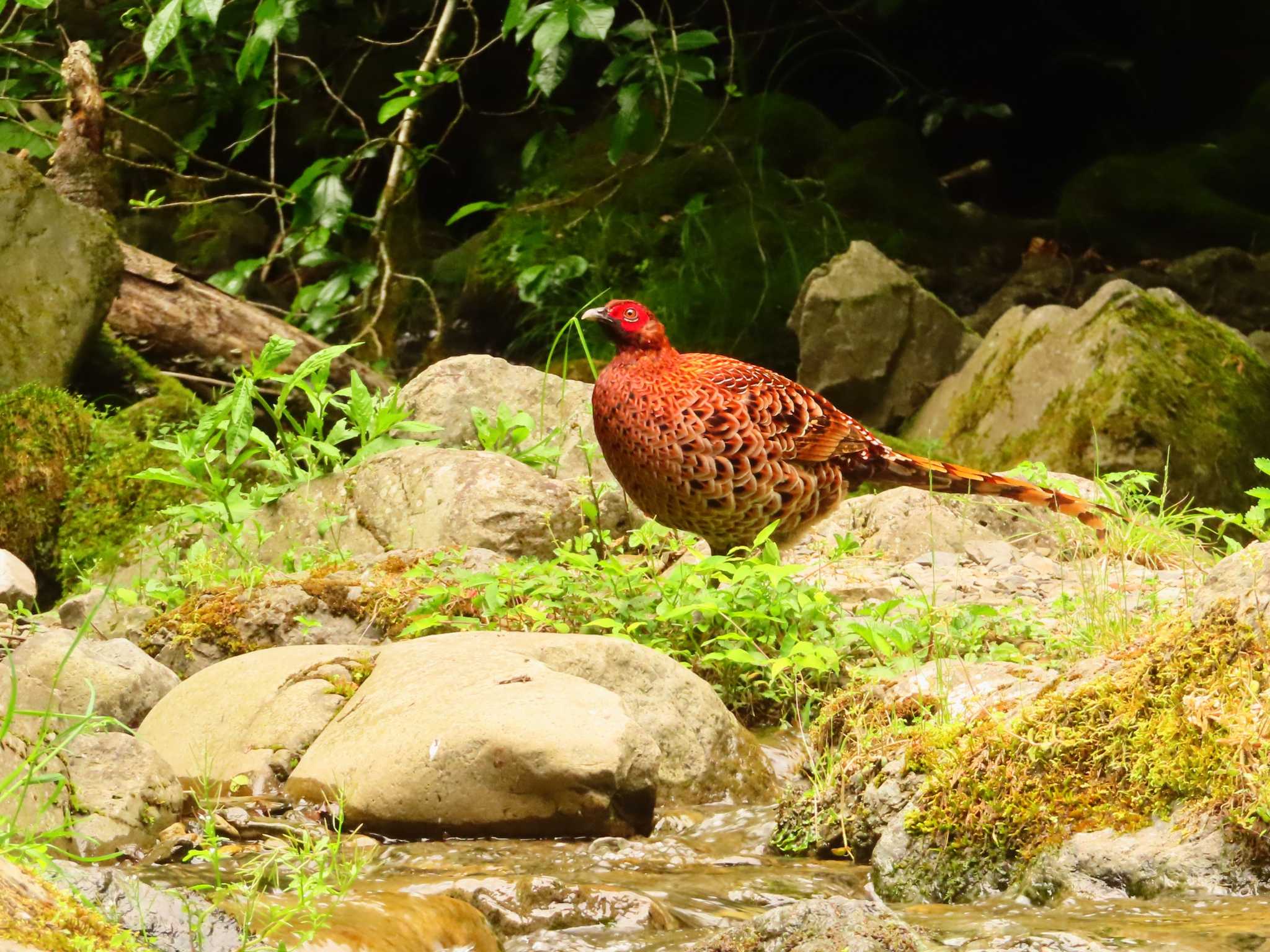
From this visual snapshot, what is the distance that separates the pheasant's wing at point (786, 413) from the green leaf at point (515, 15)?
1432mm

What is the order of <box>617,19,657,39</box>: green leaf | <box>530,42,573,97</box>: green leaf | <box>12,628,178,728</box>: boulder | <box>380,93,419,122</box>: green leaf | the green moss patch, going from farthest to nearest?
1. <box>380,93,419,122</box>: green leaf
2. <box>617,19,657,39</box>: green leaf
3. <box>530,42,573,97</box>: green leaf
4. <box>12,628,178,728</box>: boulder
5. the green moss patch

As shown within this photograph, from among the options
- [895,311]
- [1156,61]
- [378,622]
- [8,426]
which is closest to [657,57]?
[895,311]

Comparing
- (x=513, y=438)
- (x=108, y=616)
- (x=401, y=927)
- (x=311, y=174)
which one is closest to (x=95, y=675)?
(x=108, y=616)

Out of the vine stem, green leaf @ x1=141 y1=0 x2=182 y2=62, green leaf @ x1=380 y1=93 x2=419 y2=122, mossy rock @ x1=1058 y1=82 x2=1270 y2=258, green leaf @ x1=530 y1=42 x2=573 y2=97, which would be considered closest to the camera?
green leaf @ x1=141 y1=0 x2=182 y2=62

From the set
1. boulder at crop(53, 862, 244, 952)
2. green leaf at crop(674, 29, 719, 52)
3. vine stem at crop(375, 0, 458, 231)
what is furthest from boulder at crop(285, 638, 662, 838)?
vine stem at crop(375, 0, 458, 231)

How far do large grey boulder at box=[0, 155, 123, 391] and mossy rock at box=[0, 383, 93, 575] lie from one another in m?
0.24

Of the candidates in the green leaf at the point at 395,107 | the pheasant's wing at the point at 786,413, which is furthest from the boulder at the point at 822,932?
the green leaf at the point at 395,107

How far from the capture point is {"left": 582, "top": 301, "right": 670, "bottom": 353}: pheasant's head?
5.53 meters

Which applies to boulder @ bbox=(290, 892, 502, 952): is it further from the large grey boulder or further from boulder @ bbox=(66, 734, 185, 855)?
the large grey boulder

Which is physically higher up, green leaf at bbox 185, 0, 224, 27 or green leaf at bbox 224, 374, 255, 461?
green leaf at bbox 185, 0, 224, 27

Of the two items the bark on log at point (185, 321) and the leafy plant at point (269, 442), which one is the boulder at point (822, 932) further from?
the bark on log at point (185, 321)

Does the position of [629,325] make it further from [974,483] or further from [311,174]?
[311,174]

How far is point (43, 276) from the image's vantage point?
7211 mm

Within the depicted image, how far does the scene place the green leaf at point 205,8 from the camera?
4605mm
